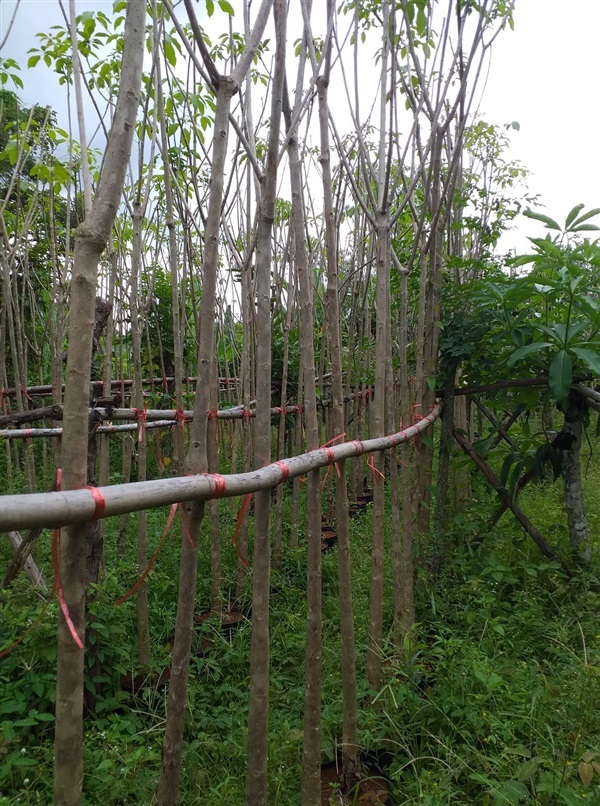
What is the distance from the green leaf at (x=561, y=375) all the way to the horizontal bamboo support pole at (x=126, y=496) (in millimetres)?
1744

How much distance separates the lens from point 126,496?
907 millimetres

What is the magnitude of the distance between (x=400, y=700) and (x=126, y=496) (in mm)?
1776

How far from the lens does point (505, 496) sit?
11.2 ft

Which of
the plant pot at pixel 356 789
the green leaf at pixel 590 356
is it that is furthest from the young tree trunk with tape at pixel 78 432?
the green leaf at pixel 590 356

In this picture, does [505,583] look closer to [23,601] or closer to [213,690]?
[213,690]

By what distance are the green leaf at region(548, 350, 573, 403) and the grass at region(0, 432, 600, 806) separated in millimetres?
979

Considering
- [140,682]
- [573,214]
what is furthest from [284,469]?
[573,214]

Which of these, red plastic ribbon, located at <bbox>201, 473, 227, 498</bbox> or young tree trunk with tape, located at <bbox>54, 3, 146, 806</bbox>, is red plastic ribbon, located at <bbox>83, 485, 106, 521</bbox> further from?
red plastic ribbon, located at <bbox>201, 473, 227, 498</bbox>

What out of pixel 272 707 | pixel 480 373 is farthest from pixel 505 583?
pixel 272 707

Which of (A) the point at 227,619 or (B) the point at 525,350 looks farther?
(A) the point at 227,619

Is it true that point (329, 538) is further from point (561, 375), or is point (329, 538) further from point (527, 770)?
point (527, 770)

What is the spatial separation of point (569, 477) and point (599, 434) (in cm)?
30

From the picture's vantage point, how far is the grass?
1813mm

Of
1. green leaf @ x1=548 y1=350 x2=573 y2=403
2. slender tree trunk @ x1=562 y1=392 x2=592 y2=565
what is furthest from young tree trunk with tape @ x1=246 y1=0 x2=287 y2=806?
slender tree trunk @ x1=562 y1=392 x2=592 y2=565
